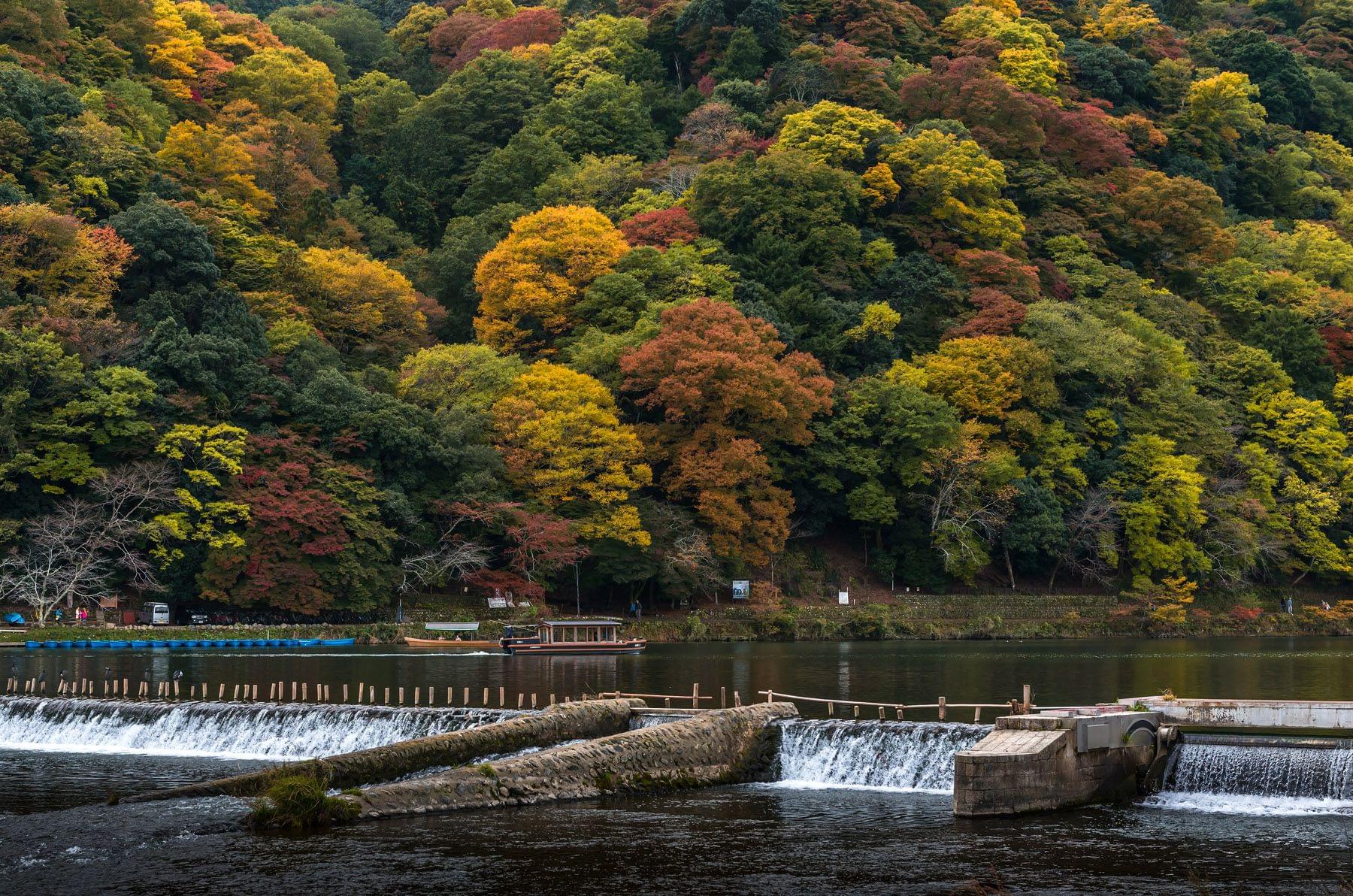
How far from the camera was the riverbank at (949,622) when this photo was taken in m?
70.6

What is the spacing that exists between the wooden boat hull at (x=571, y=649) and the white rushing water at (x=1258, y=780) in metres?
33.5

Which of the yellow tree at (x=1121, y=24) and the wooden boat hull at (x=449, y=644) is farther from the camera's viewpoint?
the yellow tree at (x=1121, y=24)

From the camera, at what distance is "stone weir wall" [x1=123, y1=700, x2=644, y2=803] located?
101 feet

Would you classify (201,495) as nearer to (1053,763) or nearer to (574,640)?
(574,640)

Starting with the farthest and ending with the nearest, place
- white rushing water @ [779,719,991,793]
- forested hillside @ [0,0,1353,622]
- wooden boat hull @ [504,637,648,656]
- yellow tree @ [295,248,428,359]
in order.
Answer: yellow tree @ [295,248,428,359] < forested hillside @ [0,0,1353,622] < wooden boat hull @ [504,637,648,656] < white rushing water @ [779,719,991,793]

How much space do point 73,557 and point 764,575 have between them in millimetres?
33022

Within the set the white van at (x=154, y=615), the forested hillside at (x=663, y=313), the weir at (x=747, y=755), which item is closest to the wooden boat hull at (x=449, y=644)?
the forested hillside at (x=663, y=313)

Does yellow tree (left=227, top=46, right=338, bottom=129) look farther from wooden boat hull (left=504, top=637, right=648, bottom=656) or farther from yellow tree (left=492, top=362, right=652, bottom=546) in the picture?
wooden boat hull (left=504, top=637, right=648, bottom=656)

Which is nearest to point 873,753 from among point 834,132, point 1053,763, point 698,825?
point 1053,763

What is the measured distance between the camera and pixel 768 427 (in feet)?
249

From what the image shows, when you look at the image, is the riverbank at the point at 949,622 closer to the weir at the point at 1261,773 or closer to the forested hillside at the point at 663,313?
the forested hillside at the point at 663,313

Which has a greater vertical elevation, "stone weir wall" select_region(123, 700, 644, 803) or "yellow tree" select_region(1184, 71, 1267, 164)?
"yellow tree" select_region(1184, 71, 1267, 164)

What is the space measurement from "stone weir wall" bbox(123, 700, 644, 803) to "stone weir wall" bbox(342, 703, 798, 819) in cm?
146

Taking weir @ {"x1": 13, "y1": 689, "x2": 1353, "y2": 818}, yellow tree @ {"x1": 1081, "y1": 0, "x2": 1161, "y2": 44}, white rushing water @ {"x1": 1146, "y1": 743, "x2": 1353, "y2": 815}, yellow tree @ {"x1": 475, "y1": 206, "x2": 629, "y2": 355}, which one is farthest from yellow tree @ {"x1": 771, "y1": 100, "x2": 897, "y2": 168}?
white rushing water @ {"x1": 1146, "y1": 743, "x2": 1353, "y2": 815}
